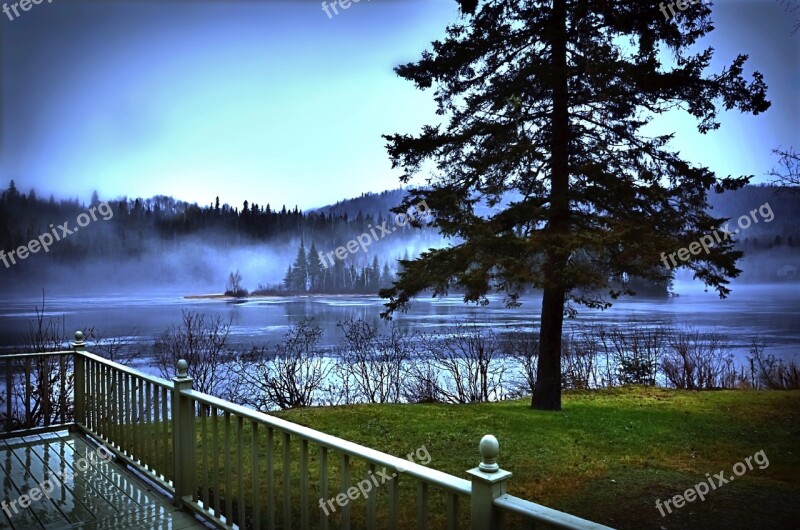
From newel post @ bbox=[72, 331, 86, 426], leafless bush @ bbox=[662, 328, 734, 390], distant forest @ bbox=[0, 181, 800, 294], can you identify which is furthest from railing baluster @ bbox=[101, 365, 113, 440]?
leafless bush @ bbox=[662, 328, 734, 390]

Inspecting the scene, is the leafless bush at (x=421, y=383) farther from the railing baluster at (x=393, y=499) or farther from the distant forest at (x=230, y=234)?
the railing baluster at (x=393, y=499)

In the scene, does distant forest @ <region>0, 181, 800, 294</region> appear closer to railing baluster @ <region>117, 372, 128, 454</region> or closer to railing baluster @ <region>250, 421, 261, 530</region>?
railing baluster @ <region>117, 372, 128, 454</region>

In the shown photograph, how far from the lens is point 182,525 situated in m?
3.00

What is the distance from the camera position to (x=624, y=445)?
231 inches

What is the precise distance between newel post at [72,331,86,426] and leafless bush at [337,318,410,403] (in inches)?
230

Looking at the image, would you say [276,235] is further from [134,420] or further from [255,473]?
[255,473]

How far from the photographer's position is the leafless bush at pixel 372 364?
10.5 metres

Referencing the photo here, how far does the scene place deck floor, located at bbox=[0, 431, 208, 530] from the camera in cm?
303

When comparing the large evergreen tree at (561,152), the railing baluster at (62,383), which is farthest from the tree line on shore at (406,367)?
the railing baluster at (62,383)

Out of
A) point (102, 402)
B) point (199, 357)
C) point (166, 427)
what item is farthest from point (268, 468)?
point (199, 357)

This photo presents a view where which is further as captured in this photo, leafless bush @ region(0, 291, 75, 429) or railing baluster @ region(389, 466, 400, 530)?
leafless bush @ region(0, 291, 75, 429)

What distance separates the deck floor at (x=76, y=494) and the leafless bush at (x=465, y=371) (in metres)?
7.21

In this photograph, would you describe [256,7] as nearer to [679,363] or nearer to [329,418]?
[329,418]

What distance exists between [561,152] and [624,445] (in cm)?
447
